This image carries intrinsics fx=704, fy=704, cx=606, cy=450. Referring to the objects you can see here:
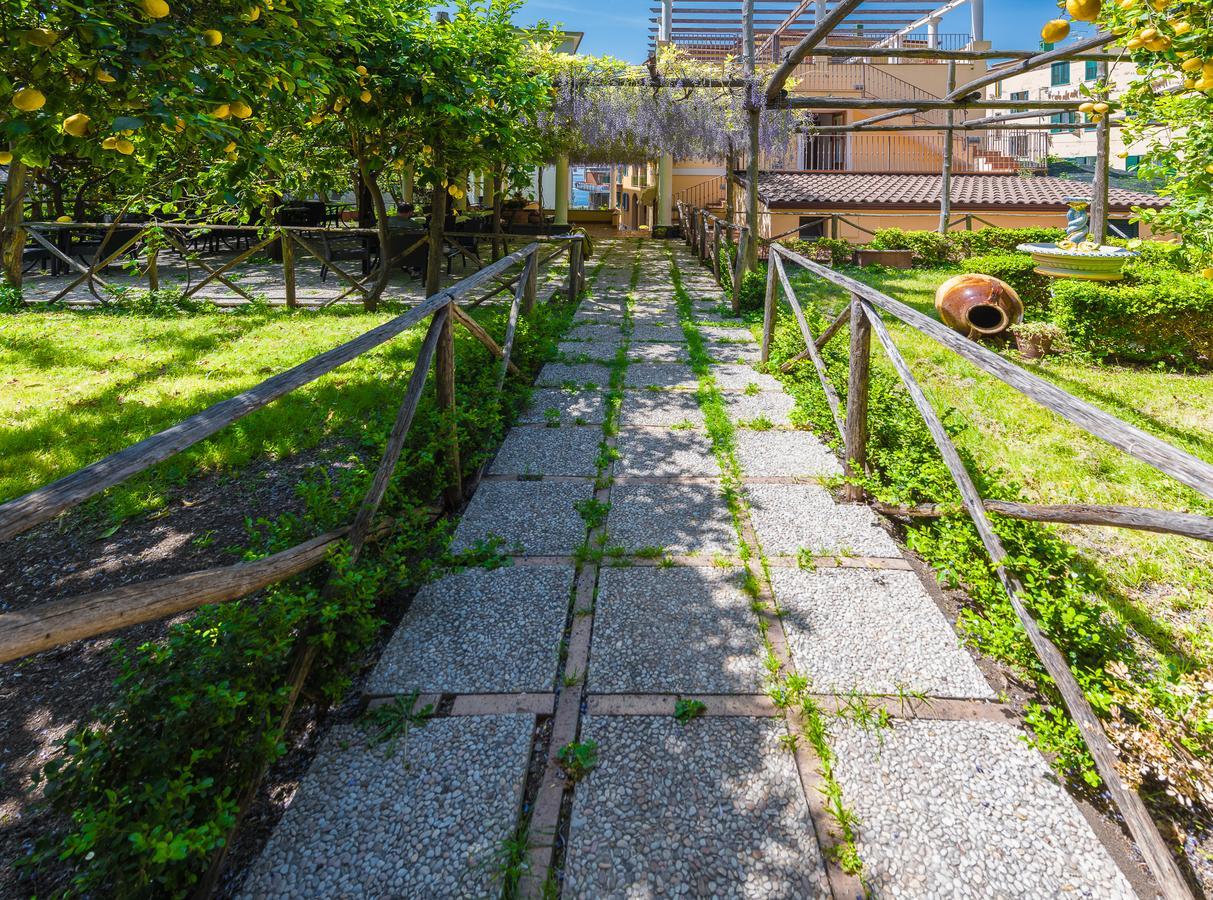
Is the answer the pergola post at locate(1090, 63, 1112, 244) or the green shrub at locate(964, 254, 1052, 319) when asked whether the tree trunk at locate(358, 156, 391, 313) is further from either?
the pergola post at locate(1090, 63, 1112, 244)

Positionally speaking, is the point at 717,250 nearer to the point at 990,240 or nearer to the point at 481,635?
the point at 990,240

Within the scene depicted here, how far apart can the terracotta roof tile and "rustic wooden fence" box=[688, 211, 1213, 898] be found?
1551cm

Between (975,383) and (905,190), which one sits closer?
(975,383)

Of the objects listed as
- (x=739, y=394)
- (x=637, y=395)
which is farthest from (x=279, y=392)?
(x=739, y=394)

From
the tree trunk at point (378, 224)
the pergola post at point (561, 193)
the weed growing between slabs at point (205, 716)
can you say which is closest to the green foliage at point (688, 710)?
the weed growing between slabs at point (205, 716)

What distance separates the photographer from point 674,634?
8.24 ft

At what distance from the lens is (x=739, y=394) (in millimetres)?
5402

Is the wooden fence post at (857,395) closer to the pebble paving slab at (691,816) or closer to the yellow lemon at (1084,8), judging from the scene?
the yellow lemon at (1084,8)

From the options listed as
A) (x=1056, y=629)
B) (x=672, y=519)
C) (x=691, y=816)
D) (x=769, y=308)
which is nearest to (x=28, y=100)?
(x=672, y=519)

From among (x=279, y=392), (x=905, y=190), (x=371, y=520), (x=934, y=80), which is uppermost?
(x=934, y=80)

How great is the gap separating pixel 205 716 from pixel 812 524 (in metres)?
2.56

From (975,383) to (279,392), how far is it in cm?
528

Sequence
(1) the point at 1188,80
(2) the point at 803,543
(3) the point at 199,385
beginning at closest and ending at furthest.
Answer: (2) the point at 803,543 < (1) the point at 1188,80 < (3) the point at 199,385

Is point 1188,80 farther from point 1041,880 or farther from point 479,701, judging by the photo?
point 479,701
